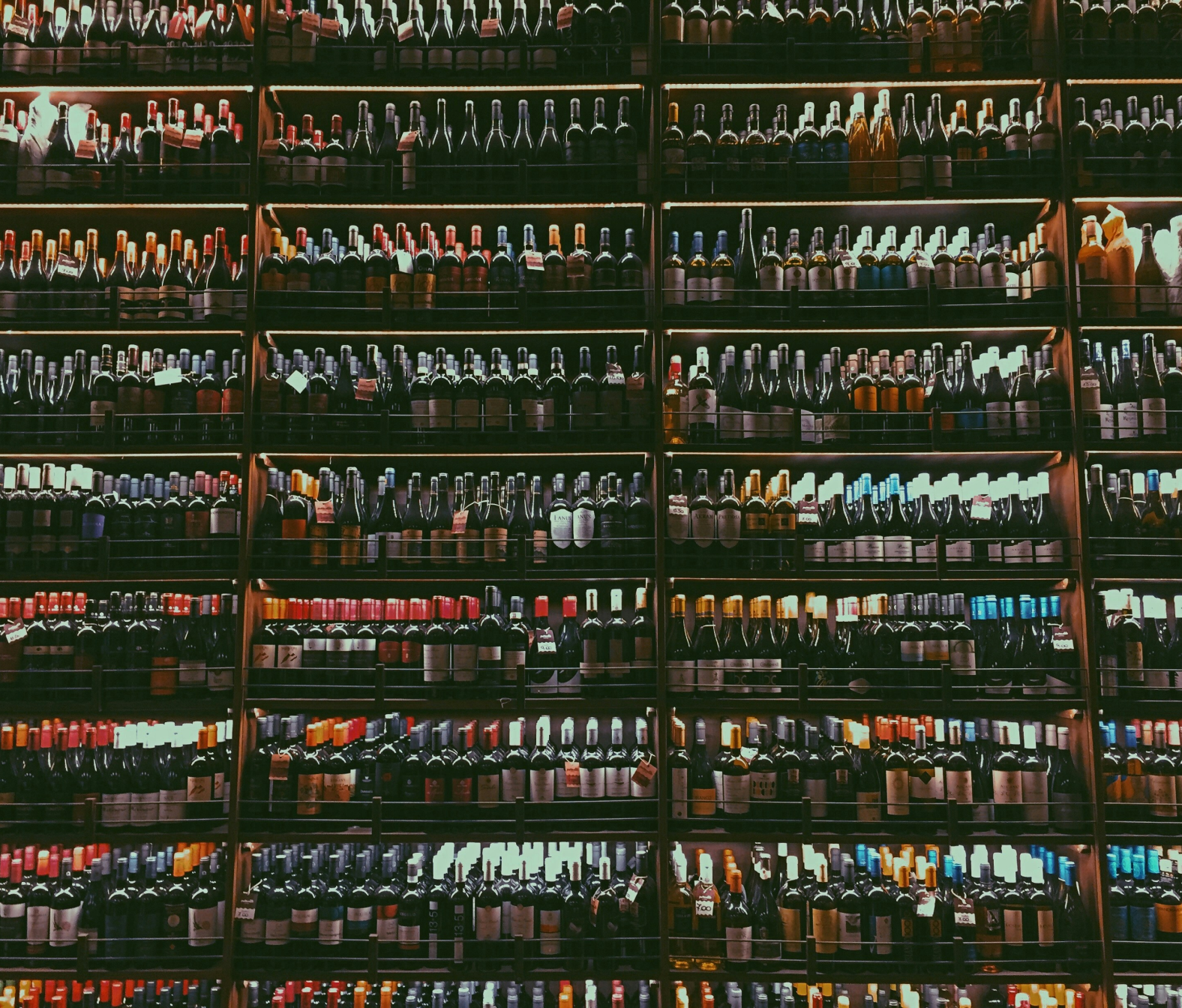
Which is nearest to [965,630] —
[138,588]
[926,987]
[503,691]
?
[926,987]

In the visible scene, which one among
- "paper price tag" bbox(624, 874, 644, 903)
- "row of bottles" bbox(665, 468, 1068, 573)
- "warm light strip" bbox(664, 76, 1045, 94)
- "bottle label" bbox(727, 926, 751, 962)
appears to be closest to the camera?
"bottle label" bbox(727, 926, 751, 962)

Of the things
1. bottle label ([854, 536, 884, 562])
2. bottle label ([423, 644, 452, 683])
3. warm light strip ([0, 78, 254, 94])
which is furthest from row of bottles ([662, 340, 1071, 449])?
warm light strip ([0, 78, 254, 94])

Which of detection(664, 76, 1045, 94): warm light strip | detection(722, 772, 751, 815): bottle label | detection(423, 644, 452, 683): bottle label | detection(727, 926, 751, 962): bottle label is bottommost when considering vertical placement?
detection(727, 926, 751, 962): bottle label

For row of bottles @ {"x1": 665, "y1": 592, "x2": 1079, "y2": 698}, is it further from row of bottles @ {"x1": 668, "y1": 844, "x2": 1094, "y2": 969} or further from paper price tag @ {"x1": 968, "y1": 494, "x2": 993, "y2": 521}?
row of bottles @ {"x1": 668, "y1": 844, "x2": 1094, "y2": 969}

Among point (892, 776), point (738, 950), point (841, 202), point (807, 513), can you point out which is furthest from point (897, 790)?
Answer: point (841, 202)

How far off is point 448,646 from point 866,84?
7.66ft

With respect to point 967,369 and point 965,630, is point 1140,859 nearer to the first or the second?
point 965,630

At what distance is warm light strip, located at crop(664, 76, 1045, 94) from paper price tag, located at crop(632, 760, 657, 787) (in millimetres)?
2236

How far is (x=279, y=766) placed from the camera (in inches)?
113

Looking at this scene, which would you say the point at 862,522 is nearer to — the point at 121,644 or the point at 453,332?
the point at 453,332

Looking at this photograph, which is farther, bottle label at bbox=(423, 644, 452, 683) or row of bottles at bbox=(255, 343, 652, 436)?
row of bottles at bbox=(255, 343, 652, 436)

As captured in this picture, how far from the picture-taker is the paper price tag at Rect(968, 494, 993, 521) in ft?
9.93

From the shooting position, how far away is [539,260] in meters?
3.14

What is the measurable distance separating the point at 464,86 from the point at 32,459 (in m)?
2.01
